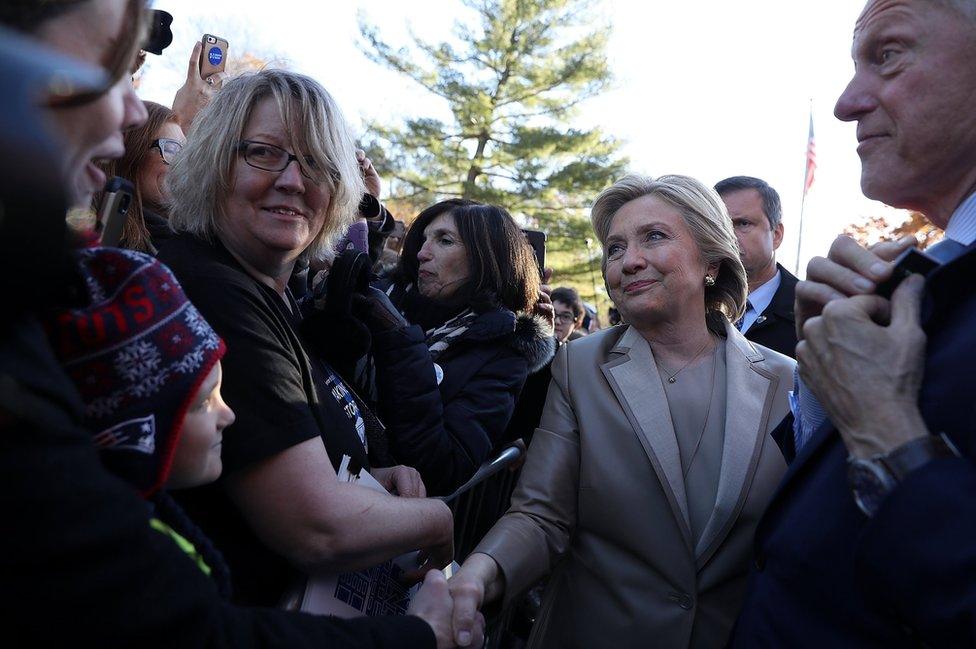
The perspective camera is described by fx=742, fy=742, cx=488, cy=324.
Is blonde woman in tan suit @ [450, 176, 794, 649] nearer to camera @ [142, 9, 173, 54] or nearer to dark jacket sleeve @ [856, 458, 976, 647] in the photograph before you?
dark jacket sleeve @ [856, 458, 976, 647]

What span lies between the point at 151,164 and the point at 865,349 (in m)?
2.69

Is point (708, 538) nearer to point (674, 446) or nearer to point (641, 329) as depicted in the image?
point (674, 446)

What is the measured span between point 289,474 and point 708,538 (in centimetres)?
145

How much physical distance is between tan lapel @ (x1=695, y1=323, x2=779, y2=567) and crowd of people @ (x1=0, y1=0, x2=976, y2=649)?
0.04 ft

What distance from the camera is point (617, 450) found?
8.52 ft

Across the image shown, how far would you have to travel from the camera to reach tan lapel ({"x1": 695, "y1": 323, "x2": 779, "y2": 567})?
7.93ft

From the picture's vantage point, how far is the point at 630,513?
8.20ft

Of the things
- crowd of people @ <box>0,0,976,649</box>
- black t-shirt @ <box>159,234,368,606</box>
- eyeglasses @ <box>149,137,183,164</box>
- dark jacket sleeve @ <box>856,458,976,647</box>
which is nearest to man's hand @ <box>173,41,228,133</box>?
crowd of people @ <box>0,0,976,649</box>

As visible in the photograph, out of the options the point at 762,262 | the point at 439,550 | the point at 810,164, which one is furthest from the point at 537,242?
the point at 810,164

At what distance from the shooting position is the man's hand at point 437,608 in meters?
1.57

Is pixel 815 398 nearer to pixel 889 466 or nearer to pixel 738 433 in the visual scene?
pixel 889 466

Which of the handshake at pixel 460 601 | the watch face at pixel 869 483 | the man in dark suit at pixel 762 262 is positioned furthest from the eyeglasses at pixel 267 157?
the man in dark suit at pixel 762 262

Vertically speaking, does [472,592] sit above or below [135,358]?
below

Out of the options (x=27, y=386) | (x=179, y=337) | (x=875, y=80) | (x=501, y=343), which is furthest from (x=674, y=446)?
(x=27, y=386)
